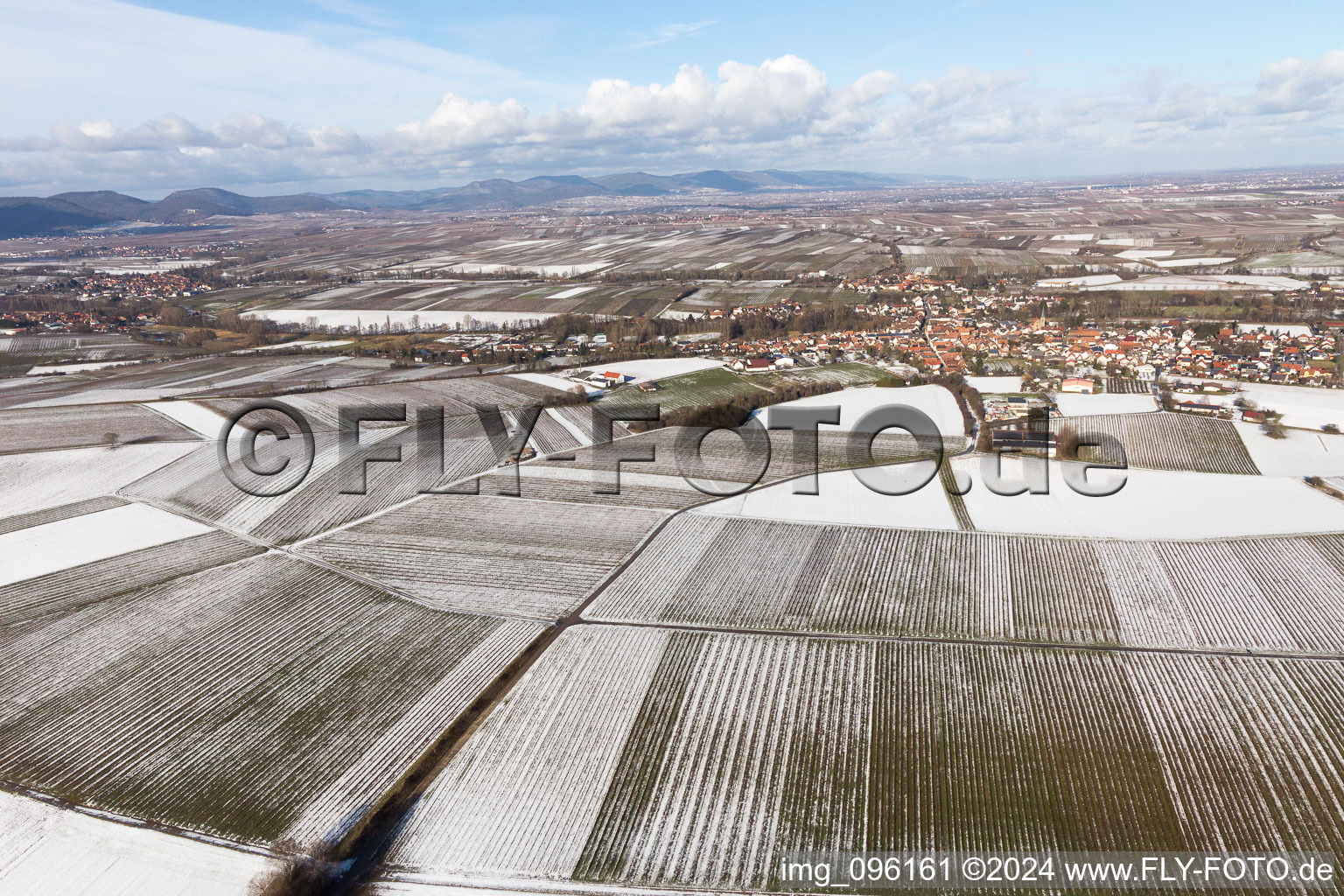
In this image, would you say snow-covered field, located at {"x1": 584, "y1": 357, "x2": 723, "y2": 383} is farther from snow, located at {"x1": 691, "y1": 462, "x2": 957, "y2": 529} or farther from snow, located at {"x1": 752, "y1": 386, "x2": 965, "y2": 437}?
snow, located at {"x1": 691, "y1": 462, "x2": 957, "y2": 529}

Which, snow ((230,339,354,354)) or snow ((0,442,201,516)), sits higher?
snow ((230,339,354,354))

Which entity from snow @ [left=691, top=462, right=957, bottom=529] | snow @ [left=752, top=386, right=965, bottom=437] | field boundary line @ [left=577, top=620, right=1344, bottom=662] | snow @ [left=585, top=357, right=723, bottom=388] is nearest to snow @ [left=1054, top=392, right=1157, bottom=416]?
snow @ [left=752, top=386, right=965, bottom=437]

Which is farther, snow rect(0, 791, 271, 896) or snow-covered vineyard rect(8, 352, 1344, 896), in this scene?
snow-covered vineyard rect(8, 352, 1344, 896)

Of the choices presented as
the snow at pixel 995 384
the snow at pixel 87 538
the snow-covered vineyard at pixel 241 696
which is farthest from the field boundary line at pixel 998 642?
the snow at pixel 995 384

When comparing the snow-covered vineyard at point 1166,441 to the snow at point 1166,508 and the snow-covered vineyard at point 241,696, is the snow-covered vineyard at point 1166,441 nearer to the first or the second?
the snow at point 1166,508

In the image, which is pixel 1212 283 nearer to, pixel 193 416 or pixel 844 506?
pixel 844 506

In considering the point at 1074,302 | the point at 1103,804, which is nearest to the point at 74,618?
the point at 1103,804

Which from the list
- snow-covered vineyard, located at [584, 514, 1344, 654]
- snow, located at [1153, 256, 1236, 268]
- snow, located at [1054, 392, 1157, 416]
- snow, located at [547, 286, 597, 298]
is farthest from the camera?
snow, located at [1153, 256, 1236, 268]

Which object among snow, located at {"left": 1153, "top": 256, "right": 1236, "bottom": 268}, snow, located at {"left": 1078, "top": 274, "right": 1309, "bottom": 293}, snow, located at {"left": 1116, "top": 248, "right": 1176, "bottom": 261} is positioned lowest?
snow, located at {"left": 1078, "top": 274, "right": 1309, "bottom": 293}
